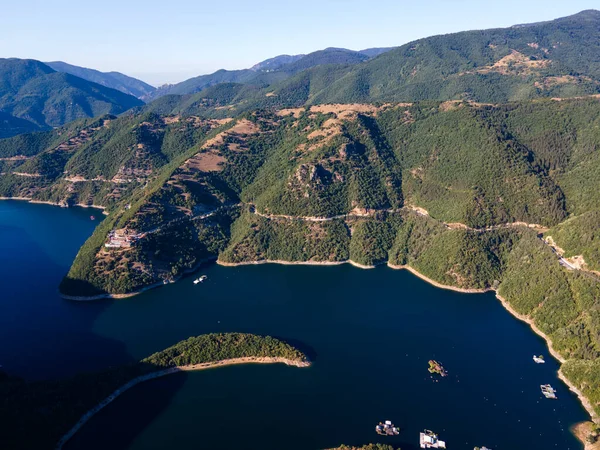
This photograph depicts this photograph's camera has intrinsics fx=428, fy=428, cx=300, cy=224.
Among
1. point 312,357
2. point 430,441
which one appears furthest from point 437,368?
point 312,357

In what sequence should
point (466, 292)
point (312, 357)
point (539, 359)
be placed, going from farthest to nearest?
point (466, 292), point (312, 357), point (539, 359)

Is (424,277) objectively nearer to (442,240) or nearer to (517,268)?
(442,240)

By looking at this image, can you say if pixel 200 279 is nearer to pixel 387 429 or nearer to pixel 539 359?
pixel 387 429

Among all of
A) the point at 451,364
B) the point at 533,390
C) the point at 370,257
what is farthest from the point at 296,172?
the point at 533,390

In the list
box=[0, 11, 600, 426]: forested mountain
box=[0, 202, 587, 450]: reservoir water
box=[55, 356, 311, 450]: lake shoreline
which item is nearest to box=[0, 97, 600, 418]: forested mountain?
box=[0, 11, 600, 426]: forested mountain

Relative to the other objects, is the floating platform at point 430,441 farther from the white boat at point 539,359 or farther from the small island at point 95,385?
the white boat at point 539,359
